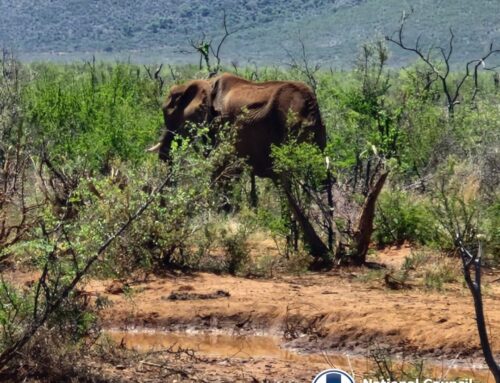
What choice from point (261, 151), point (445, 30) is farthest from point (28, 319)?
point (445, 30)

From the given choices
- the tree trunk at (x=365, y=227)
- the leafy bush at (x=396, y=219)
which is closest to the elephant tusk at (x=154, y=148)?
the leafy bush at (x=396, y=219)

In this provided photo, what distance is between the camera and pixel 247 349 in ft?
40.0

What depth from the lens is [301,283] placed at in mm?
14219

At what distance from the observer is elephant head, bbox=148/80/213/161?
64.5 ft

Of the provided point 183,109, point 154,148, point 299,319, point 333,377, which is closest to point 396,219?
point 299,319

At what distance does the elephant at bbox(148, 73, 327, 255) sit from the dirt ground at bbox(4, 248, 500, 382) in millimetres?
1734

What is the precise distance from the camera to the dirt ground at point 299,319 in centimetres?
1080

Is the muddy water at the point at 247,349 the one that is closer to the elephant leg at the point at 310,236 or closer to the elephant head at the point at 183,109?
the elephant leg at the point at 310,236

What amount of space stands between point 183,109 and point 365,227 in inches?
248

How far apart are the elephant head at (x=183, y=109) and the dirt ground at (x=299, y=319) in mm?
5505

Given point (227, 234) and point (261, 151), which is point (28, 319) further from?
point (261, 151)

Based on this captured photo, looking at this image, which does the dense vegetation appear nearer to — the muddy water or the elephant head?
the elephant head

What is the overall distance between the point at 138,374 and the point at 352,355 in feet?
9.23

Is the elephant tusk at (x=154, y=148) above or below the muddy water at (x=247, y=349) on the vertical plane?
above
